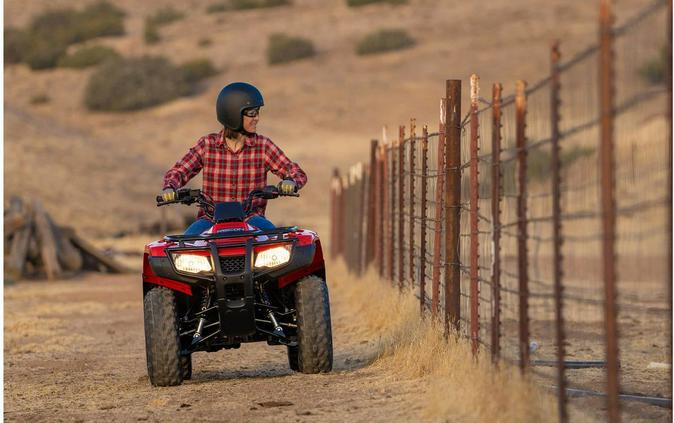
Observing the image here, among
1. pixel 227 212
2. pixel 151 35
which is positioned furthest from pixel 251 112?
pixel 151 35

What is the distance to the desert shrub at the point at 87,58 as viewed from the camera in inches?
3199

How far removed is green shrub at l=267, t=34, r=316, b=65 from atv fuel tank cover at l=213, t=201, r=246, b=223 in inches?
2634

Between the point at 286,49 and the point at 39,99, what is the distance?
12770 mm

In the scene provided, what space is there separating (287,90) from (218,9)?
2577 cm

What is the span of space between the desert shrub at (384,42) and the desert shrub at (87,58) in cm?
1339

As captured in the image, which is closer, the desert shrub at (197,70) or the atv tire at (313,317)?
the atv tire at (313,317)

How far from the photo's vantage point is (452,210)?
11.0 metres

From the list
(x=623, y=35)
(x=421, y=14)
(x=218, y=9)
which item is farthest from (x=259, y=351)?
(x=218, y=9)

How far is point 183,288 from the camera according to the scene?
33.8 feet

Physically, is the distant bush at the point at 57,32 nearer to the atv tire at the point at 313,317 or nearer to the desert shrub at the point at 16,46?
the desert shrub at the point at 16,46

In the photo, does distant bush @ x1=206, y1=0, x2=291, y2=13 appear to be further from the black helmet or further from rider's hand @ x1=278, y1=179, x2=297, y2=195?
rider's hand @ x1=278, y1=179, x2=297, y2=195

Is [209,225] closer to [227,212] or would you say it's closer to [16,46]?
[227,212]

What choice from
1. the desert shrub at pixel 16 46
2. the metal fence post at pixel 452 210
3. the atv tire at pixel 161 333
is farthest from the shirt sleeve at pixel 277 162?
the desert shrub at pixel 16 46

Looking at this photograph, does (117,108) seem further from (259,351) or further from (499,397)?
(499,397)
